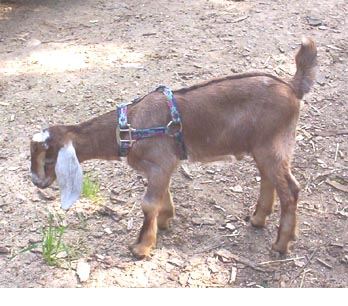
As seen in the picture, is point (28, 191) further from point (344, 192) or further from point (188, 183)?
point (344, 192)

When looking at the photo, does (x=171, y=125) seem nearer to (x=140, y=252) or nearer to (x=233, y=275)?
(x=140, y=252)

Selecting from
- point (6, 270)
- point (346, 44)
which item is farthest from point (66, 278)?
point (346, 44)

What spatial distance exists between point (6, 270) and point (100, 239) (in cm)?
59

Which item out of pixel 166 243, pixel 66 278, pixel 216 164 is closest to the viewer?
pixel 66 278

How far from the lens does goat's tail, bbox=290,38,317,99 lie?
3.79 meters

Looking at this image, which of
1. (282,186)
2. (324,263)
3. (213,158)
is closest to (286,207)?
(282,186)

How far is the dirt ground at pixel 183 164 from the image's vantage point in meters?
3.83

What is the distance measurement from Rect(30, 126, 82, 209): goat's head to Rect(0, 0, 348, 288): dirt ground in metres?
0.48

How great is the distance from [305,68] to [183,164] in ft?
4.30

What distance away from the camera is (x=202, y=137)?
12.4 ft

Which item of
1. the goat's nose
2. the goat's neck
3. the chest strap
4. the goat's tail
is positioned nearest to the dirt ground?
the goat's nose

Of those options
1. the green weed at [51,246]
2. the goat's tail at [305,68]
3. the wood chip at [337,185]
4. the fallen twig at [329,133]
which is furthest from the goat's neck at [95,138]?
the fallen twig at [329,133]

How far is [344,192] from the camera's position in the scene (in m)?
4.47

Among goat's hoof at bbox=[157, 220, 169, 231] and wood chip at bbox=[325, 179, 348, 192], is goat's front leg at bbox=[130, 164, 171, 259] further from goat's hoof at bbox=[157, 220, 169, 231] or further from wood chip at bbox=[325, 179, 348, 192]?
wood chip at bbox=[325, 179, 348, 192]
